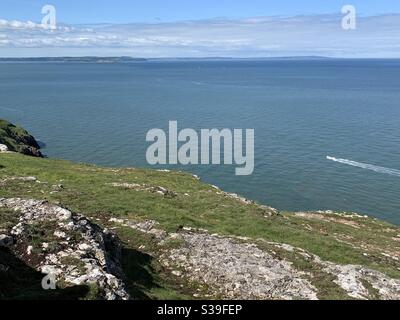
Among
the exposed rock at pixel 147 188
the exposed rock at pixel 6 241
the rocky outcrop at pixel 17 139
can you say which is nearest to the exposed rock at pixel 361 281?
the exposed rock at pixel 147 188

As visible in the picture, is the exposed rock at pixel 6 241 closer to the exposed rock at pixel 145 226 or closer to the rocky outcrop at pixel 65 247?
the rocky outcrop at pixel 65 247

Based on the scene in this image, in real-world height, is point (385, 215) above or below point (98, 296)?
below

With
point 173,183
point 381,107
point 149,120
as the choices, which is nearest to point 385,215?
point 173,183

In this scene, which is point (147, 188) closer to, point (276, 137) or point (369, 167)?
point (369, 167)

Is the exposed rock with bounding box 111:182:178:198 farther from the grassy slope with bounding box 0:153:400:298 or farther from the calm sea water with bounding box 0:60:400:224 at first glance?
the calm sea water with bounding box 0:60:400:224

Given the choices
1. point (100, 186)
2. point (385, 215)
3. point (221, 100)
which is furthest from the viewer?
point (221, 100)

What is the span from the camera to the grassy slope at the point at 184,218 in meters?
31.2

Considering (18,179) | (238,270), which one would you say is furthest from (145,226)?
(18,179)

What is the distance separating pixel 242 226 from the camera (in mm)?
36781

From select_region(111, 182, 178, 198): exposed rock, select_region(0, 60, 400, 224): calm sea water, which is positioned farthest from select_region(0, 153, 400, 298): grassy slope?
select_region(0, 60, 400, 224): calm sea water

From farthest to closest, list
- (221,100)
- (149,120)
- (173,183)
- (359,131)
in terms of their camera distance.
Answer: (221,100)
(149,120)
(359,131)
(173,183)

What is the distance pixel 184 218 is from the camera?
118 feet
